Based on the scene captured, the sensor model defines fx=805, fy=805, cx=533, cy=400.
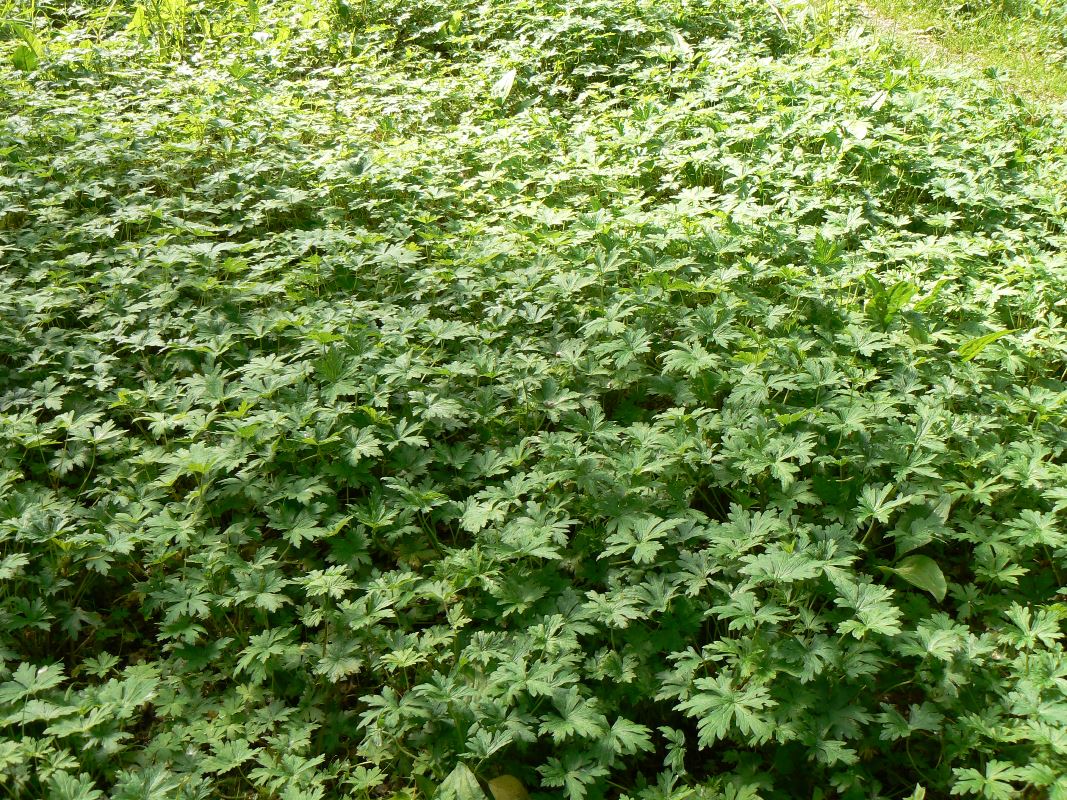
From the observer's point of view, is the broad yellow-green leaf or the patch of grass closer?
the broad yellow-green leaf

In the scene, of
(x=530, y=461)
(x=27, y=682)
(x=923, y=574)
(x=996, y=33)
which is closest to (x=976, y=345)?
(x=923, y=574)

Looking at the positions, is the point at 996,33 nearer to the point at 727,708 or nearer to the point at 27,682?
the point at 727,708

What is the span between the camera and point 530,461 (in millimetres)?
3295

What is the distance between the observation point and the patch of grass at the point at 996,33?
8.11 meters

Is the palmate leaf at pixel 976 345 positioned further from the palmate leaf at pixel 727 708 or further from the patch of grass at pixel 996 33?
the patch of grass at pixel 996 33

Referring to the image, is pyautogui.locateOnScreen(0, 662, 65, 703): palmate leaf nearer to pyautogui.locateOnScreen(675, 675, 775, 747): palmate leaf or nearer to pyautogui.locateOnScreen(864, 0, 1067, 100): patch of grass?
pyautogui.locateOnScreen(675, 675, 775, 747): palmate leaf

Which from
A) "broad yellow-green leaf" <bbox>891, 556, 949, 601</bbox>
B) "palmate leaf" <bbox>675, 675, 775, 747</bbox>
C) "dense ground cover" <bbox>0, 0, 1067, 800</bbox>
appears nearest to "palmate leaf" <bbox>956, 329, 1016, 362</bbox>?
"dense ground cover" <bbox>0, 0, 1067, 800</bbox>

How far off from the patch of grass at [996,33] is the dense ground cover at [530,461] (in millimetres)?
3405

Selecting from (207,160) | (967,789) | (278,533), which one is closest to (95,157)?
(207,160)

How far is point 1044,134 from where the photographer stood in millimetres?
5863

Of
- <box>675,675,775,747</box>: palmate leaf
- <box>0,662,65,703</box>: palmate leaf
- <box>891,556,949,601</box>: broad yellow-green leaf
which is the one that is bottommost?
<box>891,556,949,601</box>: broad yellow-green leaf

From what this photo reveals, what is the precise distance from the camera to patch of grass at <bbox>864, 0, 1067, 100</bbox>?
26.6ft

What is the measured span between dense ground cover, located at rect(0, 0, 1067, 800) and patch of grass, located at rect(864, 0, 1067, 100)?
3.40 metres

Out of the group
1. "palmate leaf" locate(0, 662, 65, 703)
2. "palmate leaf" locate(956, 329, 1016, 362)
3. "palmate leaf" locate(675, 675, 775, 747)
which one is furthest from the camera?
"palmate leaf" locate(956, 329, 1016, 362)
